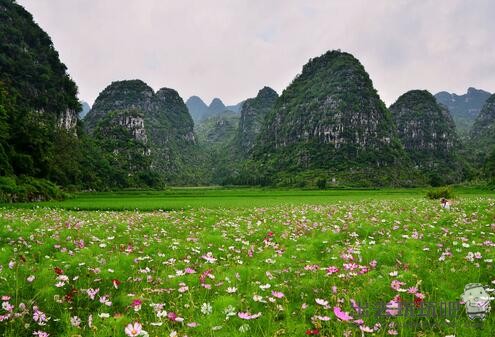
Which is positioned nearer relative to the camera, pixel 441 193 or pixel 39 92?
pixel 441 193

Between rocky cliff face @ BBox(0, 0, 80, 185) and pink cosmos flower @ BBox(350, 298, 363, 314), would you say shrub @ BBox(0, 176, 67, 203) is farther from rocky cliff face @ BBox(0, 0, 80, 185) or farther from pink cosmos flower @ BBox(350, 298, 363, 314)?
pink cosmos flower @ BBox(350, 298, 363, 314)

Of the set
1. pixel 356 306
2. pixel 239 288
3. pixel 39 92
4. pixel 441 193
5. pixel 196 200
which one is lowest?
pixel 196 200

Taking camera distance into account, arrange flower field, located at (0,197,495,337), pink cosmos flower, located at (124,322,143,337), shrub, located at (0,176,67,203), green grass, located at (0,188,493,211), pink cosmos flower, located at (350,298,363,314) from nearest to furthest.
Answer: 1. pink cosmos flower, located at (124,322,143,337)
2. flower field, located at (0,197,495,337)
3. pink cosmos flower, located at (350,298,363,314)
4. green grass, located at (0,188,493,211)
5. shrub, located at (0,176,67,203)

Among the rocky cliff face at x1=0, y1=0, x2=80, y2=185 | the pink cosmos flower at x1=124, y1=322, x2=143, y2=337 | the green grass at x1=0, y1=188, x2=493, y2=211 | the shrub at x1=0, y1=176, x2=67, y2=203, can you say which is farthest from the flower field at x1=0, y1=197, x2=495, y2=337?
the rocky cliff face at x1=0, y1=0, x2=80, y2=185

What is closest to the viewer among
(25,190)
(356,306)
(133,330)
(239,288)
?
(133,330)

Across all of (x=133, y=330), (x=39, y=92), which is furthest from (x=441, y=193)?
(x=39, y=92)

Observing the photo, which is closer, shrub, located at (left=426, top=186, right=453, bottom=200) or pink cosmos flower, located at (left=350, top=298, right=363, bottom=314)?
pink cosmos flower, located at (left=350, top=298, right=363, bottom=314)

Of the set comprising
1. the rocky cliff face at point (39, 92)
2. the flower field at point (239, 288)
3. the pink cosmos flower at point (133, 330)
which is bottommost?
the flower field at point (239, 288)

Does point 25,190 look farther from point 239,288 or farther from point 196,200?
point 239,288

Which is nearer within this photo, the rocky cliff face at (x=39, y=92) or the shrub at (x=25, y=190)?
the shrub at (x=25, y=190)

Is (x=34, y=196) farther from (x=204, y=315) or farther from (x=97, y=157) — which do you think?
(x=97, y=157)

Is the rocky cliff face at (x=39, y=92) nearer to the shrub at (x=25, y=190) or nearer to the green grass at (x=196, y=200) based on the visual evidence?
the shrub at (x=25, y=190)

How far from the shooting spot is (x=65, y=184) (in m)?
72.6

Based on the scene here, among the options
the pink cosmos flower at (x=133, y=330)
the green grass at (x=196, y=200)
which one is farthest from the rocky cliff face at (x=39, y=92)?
the pink cosmos flower at (x=133, y=330)
